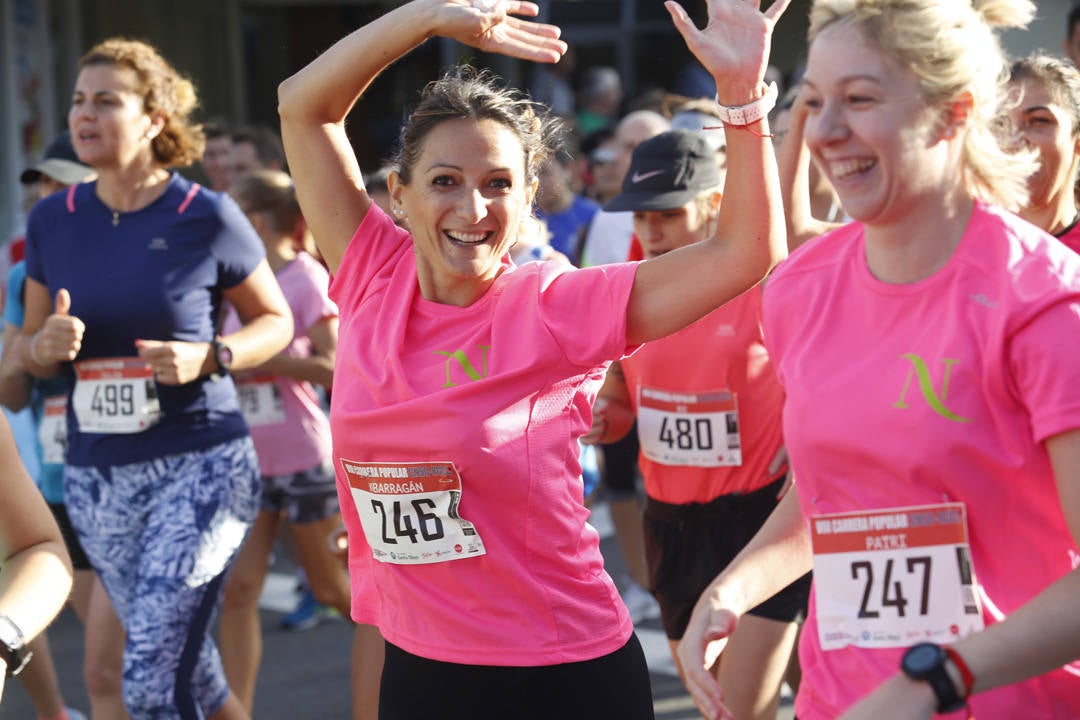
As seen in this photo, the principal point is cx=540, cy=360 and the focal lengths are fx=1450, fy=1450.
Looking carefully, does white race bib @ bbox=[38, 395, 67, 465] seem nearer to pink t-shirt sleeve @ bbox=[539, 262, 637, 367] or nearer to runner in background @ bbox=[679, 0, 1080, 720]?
pink t-shirt sleeve @ bbox=[539, 262, 637, 367]

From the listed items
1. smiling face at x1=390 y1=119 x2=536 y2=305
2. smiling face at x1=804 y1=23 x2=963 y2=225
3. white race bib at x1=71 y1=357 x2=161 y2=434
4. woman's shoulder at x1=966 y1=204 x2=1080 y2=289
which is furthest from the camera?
white race bib at x1=71 y1=357 x2=161 y2=434

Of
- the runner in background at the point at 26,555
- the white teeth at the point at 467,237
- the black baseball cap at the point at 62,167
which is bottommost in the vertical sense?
the black baseball cap at the point at 62,167

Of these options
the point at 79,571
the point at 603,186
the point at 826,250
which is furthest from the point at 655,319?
the point at 603,186

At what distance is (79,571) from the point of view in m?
5.25

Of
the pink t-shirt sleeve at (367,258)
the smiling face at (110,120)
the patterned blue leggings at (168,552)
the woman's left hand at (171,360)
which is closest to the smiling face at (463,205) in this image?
the pink t-shirt sleeve at (367,258)

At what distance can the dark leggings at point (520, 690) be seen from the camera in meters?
2.90

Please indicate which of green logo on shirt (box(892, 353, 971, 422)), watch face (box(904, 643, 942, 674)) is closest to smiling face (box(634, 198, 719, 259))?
green logo on shirt (box(892, 353, 971, 422))

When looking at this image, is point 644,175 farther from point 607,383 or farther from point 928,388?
point 928,388

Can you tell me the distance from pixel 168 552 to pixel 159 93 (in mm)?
1538

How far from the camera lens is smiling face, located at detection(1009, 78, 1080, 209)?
370cm

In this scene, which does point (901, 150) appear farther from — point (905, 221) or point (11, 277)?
point (11, 277)

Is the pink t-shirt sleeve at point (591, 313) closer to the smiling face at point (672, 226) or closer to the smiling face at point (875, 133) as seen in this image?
the smiling face at point (875, 133)

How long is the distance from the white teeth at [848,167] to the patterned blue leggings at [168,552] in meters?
2.62

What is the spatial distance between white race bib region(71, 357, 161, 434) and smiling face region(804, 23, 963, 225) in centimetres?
Result: 273
